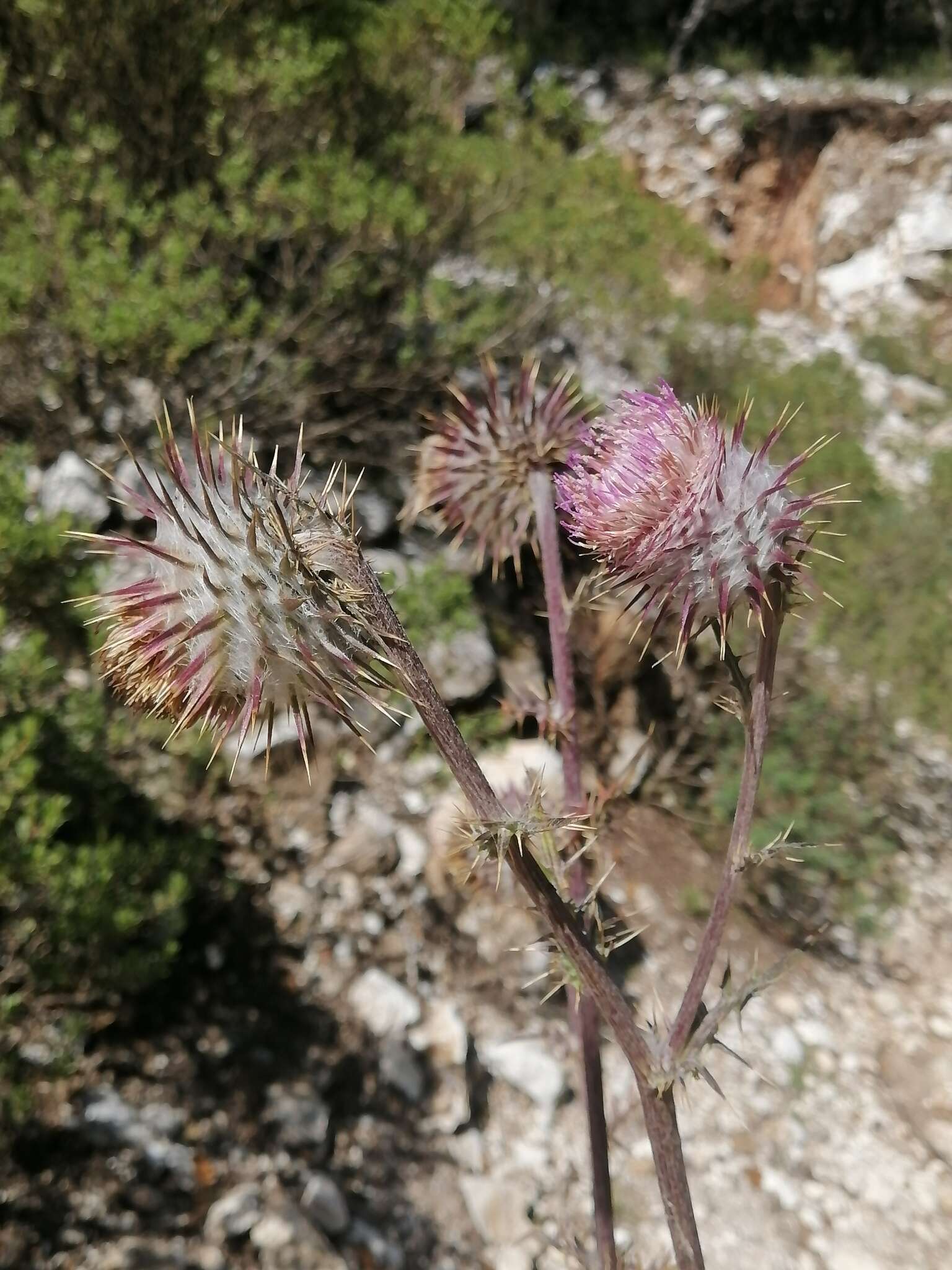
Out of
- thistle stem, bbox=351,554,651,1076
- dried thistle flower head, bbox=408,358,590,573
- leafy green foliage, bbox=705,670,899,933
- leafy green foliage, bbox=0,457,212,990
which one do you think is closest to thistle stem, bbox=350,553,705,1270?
thistle stem, bbox=351,554,651,1076

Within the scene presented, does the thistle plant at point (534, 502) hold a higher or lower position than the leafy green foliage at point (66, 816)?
higher

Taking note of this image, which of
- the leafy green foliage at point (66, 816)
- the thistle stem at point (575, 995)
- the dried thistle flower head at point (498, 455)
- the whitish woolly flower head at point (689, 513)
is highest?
the whitish woolly flower head at point (689, 513)

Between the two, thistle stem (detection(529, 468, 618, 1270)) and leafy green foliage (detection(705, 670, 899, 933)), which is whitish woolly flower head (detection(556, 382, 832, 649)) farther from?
leafy green foliage (detection(705, 670, 899, 933))

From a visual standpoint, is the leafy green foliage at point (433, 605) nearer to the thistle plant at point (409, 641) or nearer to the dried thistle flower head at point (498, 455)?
the dried thistle flower head at point (498, 455)

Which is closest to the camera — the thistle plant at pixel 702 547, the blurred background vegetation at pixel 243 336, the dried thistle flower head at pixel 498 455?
the thistle plant at pixel 702 547

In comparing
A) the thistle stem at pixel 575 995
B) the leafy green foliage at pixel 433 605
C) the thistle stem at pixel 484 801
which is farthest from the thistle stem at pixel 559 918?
the leafy green foliage at pixel 433 605

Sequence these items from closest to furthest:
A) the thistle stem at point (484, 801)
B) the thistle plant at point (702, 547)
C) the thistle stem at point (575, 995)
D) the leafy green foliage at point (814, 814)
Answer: the thistle stem at point (484, 801)
the thistle plant at point (702, 547)
the thistle stem at point (575, 995)
the leafy green foliage at point (814, 814)
